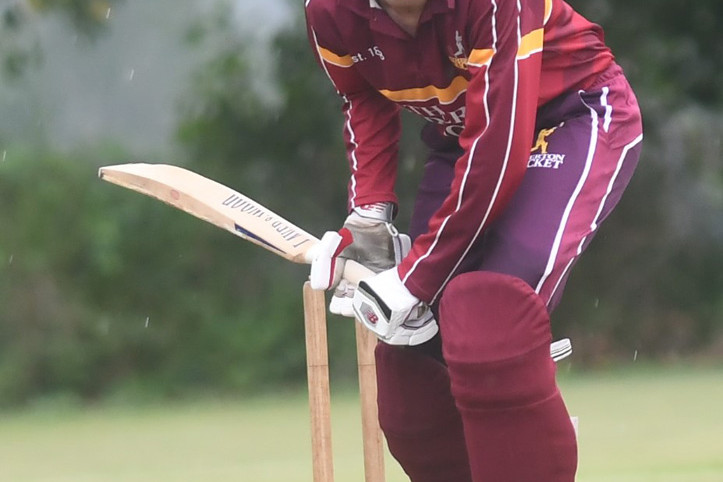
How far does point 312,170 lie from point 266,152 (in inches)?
11.8

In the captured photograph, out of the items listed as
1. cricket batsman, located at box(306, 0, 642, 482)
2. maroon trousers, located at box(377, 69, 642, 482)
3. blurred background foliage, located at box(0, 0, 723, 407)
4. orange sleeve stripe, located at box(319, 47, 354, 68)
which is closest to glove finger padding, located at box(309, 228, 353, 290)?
cricket batsman, located at box(306, 0, 642, 482)

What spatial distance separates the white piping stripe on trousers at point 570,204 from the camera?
2.00 metres

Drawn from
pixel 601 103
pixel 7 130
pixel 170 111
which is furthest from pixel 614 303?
pixel 601 103

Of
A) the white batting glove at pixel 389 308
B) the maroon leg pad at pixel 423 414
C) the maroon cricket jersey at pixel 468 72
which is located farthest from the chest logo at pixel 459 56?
the maroon leg pad at pixel 423 414

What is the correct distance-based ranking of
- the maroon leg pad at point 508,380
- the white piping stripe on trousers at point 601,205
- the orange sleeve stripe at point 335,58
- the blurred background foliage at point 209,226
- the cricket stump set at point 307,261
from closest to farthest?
1. the maroon leg pad at point 508,380
2. the white piping stripe on trousers at point 601,205
3. the cricket stump set at point 307,261
4. the orange sleeve stripe at point 335,58
5. the blurred background foliage at point 209,226

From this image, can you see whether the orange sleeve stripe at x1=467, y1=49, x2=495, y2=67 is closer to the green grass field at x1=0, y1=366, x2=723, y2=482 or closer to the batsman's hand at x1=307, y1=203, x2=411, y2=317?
the batsman's hand at x1=307, y1=203, x2=411, y2=317

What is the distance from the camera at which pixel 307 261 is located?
2301 millimetres

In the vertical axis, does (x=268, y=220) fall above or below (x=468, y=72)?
below

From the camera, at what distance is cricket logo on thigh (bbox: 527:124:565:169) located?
2.11 meters

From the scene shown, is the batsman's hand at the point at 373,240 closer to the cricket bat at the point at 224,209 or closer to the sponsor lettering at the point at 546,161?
the cricket bat at the point at 224,209

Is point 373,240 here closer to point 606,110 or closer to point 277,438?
point 606,110

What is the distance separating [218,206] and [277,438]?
316cm

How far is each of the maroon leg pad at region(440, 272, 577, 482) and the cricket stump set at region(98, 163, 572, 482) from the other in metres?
0.24

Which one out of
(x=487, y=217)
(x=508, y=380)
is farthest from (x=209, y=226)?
(x=508, y=380)
